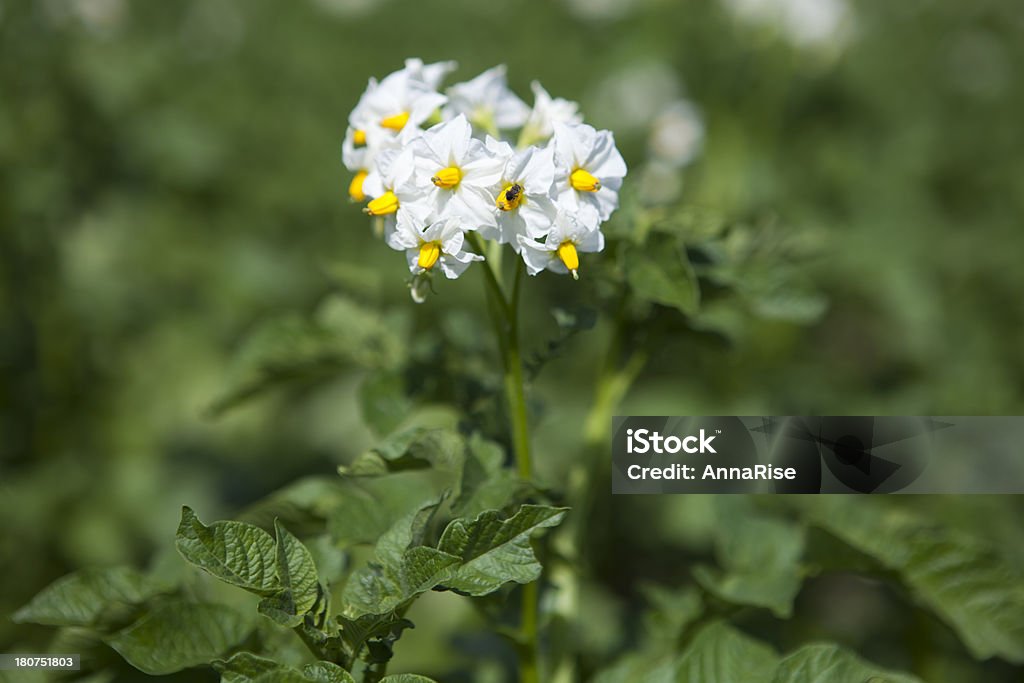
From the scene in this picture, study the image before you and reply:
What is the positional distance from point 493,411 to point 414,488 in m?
0.21

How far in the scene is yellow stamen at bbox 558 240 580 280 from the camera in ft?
4.23

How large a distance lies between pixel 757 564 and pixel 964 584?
37 cm

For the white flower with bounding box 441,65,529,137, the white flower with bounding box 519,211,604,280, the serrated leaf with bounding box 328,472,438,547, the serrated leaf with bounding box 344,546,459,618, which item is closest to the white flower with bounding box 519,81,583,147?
the white flower with bounding box 441,65,529,137

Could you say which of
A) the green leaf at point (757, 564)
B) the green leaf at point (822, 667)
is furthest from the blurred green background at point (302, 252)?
the green leaf at point (822, 667)

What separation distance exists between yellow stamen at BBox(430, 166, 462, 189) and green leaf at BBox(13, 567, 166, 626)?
0.83 meters

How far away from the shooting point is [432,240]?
4.23 feet

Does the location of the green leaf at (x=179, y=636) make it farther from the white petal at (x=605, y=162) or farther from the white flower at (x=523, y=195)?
the white petal at (x=605, y=162)

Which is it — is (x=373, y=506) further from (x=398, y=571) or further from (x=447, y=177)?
(x=447, y=177)

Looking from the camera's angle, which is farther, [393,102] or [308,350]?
[308,350]

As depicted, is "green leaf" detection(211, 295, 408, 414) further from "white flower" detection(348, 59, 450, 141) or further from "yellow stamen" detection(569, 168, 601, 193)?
"yellow stamen" detection(569, 168, 601, 193)

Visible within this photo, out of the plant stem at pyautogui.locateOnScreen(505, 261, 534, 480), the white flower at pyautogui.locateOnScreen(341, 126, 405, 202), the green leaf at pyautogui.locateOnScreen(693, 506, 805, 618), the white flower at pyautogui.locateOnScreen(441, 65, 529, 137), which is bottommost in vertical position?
the green leaf at pyautogui.locateOnScreen(693, 506, 805, 618)

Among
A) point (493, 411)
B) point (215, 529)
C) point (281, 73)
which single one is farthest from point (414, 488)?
point (281, 73)

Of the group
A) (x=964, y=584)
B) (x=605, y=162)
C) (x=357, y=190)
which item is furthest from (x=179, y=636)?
(x=964, y=584)

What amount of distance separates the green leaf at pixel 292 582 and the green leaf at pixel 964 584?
0.91 m
